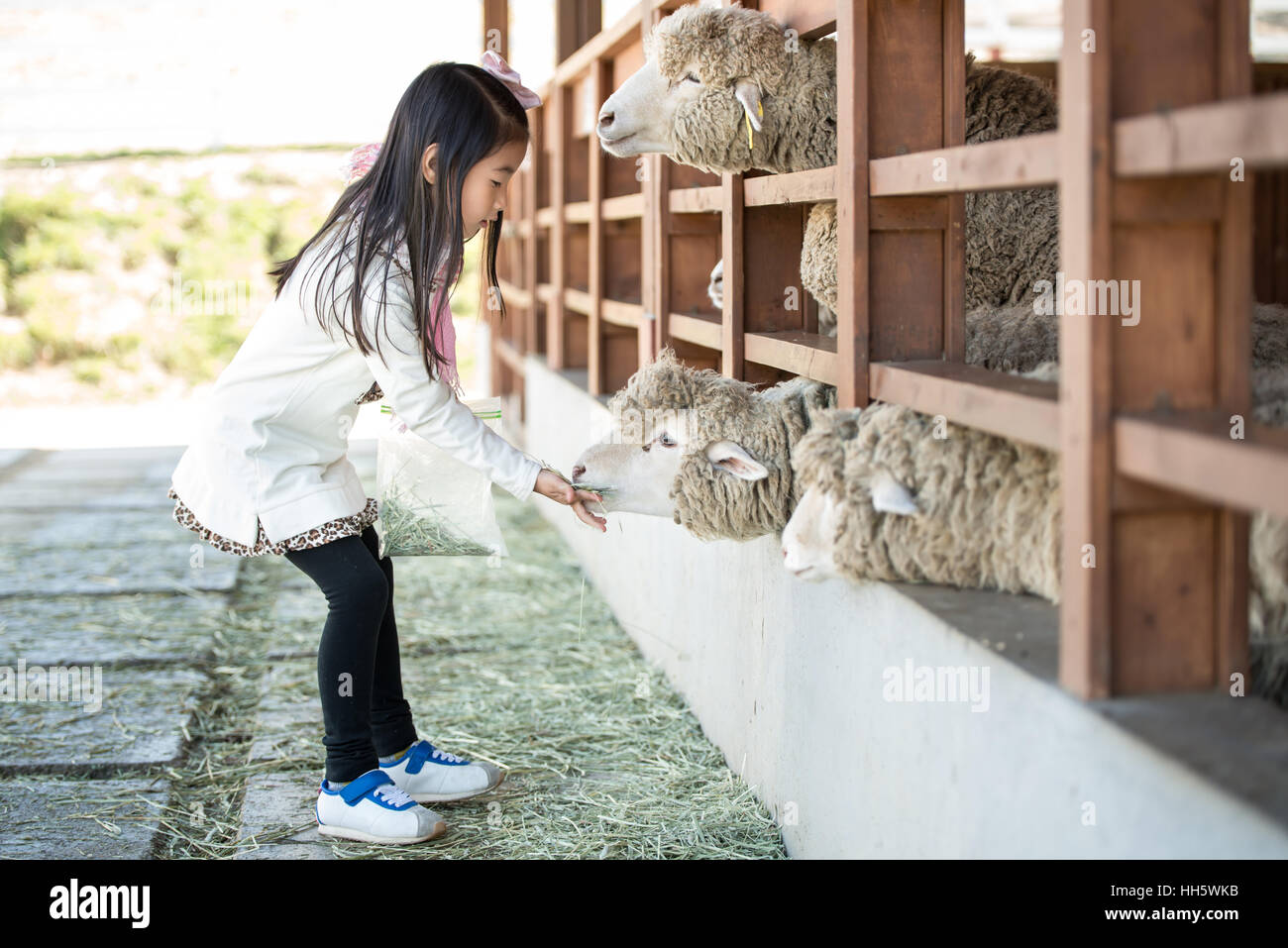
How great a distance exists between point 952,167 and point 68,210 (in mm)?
13087

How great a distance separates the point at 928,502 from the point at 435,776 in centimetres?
150

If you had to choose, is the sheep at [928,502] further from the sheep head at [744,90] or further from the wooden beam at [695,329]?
the wooden beam at [695,329]

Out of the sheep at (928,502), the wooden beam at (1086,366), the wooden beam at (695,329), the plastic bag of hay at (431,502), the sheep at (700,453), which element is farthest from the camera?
the wooden beam at (695,329)

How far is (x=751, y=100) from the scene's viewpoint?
10.4ft

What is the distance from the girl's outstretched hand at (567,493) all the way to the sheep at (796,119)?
0.86m

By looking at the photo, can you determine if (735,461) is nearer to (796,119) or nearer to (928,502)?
(928,502)

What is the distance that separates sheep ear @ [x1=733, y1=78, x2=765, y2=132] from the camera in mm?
3146

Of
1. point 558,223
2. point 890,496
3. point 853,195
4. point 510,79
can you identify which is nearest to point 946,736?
point 890,496

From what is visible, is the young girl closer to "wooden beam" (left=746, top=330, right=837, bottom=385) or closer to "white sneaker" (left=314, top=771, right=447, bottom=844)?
"white sneaker" (left=314, top=771, right=447, bottom=844)

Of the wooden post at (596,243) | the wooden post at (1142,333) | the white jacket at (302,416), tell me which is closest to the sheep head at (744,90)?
the white jacket at (302,416)

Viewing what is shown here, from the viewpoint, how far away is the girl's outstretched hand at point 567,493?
8.88 ft
